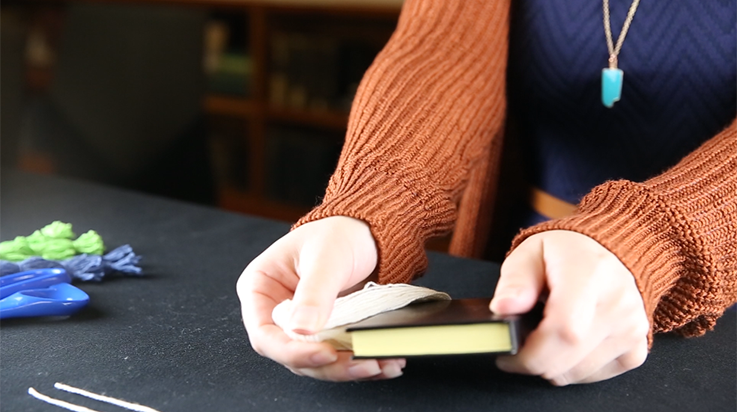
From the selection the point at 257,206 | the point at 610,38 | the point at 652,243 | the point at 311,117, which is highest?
the point at 610,38

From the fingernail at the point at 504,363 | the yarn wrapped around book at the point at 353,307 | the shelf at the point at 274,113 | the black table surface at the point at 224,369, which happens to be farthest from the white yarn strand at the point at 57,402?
the shelf at the point at 274,113

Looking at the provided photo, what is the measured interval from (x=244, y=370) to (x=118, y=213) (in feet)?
1.40

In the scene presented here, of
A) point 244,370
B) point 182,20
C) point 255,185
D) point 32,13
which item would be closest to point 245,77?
point 255,185

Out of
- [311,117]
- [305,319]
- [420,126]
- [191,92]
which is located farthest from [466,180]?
[311,117]

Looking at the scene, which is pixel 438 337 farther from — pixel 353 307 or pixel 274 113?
pixel 274 113

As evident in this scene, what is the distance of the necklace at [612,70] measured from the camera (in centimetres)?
67

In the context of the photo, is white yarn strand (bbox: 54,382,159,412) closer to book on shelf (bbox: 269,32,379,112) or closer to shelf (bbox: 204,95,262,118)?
book on shelf (bbox: 269,32,379,112)

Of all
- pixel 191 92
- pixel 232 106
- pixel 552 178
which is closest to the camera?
pixel 552 178

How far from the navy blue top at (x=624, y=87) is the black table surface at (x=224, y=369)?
17 cm

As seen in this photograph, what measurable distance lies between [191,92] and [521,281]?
1410 millimetres

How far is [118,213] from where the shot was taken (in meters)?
0.83

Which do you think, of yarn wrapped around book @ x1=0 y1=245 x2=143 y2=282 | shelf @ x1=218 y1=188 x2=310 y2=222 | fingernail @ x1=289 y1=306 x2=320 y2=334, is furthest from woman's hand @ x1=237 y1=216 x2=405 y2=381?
shelf @ x1=218 y1=188 x2=310 y2=222

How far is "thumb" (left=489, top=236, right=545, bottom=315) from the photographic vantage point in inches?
15.5

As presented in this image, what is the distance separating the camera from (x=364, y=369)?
41 centimetres
